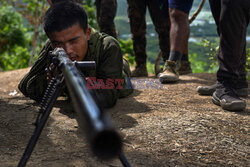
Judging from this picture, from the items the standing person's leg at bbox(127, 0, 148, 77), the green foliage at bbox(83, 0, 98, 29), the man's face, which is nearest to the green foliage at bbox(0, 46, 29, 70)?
the green foliage at bbox(83, 0, 98, 29)

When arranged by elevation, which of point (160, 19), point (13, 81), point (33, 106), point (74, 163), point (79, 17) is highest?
point (79, 17)

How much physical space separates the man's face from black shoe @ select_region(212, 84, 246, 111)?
1.27 meters

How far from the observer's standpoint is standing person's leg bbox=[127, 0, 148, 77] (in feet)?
14.2

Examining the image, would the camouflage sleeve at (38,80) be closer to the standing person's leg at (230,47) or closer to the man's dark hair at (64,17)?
the man's dark hair at (64,17)

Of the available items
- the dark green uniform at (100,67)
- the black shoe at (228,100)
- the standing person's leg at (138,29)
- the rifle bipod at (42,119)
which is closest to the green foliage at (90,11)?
the standing person's leg at (138,29)

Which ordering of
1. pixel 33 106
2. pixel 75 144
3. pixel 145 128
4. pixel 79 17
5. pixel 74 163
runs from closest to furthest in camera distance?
pixel 74 163, pixel 75 144, pixel 145 128, pixel 79 17, pixel 33 106

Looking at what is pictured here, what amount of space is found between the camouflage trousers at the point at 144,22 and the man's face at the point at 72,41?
7.36ft

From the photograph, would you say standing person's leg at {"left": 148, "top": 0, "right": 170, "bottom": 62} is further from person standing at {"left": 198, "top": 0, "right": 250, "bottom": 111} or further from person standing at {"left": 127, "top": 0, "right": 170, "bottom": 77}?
person standing at {"left": 198, "top": 0, "right": 250, "bottom": 111}

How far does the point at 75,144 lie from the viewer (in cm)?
183

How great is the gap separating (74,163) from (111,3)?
3.07 m

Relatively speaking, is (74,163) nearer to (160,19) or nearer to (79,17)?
(79,17)

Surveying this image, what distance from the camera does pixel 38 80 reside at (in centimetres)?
265

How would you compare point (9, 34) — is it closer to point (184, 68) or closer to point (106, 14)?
point (106, 14)

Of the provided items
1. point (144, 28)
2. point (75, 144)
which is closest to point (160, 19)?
point (144, 28)
